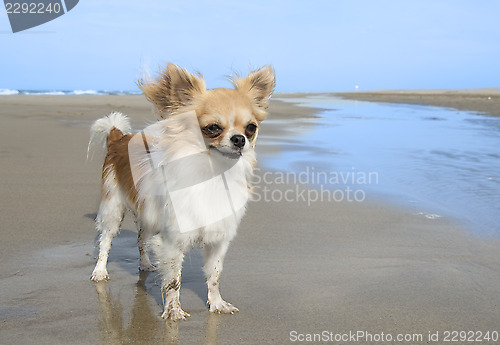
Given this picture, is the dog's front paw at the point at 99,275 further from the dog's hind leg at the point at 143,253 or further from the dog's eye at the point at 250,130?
the dog's eye at the point at 250,130

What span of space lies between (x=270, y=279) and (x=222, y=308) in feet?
2.04

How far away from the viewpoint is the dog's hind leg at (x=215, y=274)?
3.17 metres

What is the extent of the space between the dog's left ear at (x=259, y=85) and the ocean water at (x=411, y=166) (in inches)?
106

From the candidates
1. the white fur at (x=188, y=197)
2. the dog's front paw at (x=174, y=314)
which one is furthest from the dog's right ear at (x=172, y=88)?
the dog's front paw at (x=174, y=314)

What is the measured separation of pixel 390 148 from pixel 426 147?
2.83 feet

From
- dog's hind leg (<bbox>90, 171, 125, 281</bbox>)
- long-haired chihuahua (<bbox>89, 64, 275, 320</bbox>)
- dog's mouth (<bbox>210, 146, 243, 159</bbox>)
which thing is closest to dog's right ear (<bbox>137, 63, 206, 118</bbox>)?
long-haired chihuahua (<bbox>89, 64, 275, 320</bbox>)

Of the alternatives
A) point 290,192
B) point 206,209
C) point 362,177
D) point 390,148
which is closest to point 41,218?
point 206,209

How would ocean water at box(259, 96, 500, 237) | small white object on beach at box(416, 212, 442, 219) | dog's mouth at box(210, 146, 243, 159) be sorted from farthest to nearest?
ocean water at box(259, 96, 500, 237) → small white object on beach at box(416, 212, 442, 219) → dog's mouth at box(210, 146, 243, 159)

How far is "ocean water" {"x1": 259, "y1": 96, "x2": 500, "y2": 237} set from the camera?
18.7 ft

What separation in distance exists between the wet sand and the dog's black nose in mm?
1142

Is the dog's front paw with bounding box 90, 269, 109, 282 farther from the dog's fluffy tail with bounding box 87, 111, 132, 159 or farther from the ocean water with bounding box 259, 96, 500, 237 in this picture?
the ocean water with bounding box 259, 96, 500, 237

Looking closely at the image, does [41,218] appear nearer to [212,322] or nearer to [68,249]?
[68,249]

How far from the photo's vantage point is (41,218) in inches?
191

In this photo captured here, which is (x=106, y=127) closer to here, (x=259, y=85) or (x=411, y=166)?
(x=259, y=85)
